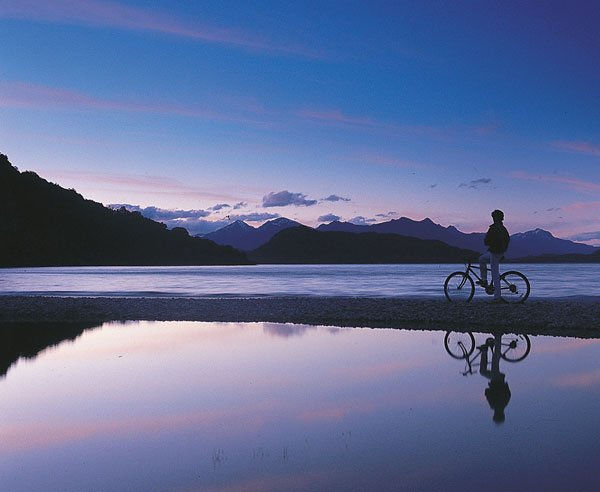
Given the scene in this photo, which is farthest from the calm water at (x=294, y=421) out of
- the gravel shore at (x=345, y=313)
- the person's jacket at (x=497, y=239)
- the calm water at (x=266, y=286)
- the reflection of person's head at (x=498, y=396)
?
the calm water at (x=266, y=286)

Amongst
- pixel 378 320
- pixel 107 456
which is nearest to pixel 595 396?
pixel 107 456

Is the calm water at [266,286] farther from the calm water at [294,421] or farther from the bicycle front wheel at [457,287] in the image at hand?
the calm water at [294,421]

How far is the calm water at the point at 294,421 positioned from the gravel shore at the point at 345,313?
441 cm

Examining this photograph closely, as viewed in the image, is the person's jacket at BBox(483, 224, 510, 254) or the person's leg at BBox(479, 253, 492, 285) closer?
the person's jacket at BBox(483, 224, 510, 254)

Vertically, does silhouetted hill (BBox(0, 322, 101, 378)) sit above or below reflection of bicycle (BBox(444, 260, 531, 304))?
below

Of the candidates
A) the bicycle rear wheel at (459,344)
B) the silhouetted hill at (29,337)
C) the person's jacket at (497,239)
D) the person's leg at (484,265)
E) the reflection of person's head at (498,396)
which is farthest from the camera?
the person's leg at (484,265)

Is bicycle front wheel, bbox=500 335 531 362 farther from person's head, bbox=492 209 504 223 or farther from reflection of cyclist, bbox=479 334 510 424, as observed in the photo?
person's head, bbox=492 209 504 223

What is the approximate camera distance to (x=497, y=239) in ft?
65.8

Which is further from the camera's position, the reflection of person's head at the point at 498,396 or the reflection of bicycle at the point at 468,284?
the reflection of bicycle at the point at 468,284

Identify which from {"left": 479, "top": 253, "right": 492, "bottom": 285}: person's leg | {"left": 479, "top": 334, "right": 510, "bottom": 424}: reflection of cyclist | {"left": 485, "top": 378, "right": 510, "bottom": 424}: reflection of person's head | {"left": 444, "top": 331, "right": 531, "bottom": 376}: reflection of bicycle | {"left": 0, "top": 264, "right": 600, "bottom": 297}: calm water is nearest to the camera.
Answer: {"left": 485, "top": 378, "right": 510, "bottom": 424}: reflection of person's head

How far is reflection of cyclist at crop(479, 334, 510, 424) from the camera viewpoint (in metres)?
7.58

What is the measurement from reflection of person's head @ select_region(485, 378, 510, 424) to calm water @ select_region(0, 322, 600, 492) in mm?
61

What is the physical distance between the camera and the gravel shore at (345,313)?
17453 mm

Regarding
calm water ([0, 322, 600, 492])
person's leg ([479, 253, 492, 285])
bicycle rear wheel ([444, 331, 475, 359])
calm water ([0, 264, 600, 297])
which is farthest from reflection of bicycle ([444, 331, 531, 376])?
calm water ([0, 264, 600, 297])
